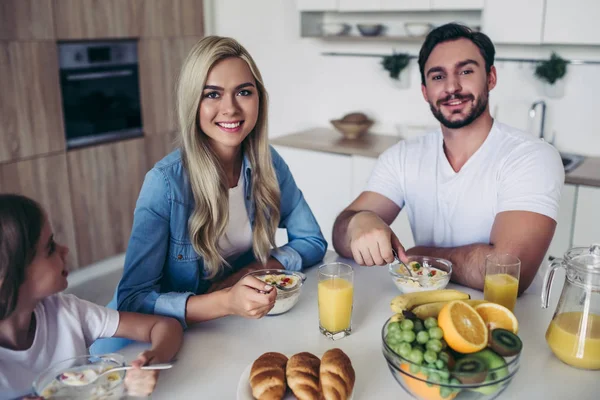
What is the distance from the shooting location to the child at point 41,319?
105 centimetres

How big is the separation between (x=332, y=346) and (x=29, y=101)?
2472mm

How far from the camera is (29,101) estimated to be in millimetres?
3033

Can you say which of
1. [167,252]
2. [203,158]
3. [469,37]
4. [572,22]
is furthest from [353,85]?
[167,252]

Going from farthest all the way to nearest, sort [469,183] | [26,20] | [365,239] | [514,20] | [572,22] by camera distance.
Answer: [26,20]
[514,20]
[572,22]
[469,183]
[365,239]

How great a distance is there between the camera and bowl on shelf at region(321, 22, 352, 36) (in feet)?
11.7

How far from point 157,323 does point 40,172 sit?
221 centimetres

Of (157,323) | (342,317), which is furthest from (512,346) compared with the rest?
(157,323)

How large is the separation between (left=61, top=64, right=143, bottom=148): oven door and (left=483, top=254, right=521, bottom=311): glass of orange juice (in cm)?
265

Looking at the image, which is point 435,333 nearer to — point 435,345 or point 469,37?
point 435,345

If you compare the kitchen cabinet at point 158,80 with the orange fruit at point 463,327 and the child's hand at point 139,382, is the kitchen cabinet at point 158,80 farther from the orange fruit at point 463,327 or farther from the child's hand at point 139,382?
the orange fruit at point 463,327

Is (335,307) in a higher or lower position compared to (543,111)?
lower

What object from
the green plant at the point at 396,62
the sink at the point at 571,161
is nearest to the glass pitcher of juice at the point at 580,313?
the sink at the point at 571,161

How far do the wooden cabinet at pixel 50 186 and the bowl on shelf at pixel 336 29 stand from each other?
1.75m

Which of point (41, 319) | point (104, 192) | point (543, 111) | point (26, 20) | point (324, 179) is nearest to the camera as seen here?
point (41, 319)
